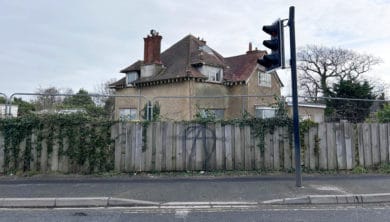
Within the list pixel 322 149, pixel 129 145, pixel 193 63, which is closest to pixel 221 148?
pixel 129 145

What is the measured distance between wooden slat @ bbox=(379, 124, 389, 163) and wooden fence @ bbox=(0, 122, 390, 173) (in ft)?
2.15

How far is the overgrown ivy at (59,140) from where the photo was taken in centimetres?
845

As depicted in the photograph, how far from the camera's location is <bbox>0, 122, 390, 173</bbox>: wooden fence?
866 cm

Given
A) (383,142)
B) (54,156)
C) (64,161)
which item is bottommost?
(64,161)

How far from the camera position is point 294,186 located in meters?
6.88

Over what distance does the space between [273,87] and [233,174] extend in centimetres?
2273

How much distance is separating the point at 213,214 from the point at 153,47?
75.5ft

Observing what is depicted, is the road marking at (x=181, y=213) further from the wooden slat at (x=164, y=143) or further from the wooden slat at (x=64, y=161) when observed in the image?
the wooden slat at (x=64, y=161)

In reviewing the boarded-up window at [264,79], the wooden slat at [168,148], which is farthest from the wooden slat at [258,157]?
the boarded-up window at [264,79]

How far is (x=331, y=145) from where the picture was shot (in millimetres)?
8883

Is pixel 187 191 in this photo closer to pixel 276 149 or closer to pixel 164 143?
pixel 164 143

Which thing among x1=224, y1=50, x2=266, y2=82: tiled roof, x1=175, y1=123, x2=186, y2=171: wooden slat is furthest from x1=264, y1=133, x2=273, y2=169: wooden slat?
x1=224, y1=50, x2=266, y2=82: tiled roof

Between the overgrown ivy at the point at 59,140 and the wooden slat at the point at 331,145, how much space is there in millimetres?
6717

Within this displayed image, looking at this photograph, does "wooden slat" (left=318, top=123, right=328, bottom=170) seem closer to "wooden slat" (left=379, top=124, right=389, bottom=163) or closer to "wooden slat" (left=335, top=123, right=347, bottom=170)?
"wooden slat" (left=335, top=123, right=347, bottom=170)
